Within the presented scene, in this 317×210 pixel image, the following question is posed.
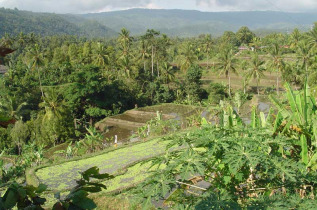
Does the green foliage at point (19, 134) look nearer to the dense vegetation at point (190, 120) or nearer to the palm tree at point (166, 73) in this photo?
the dense vegetation at point (190, 120)

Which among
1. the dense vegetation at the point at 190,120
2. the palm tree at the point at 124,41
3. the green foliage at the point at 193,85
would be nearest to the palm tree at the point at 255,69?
the dense vegetation at the point at 190,120

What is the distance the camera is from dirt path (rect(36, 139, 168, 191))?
8.46m

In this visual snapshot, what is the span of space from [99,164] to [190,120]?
5719mm

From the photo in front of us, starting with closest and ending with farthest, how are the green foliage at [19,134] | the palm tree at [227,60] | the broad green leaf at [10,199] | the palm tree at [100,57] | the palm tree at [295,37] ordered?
1. the broad green leaf at [10,199]
2. the green foliage at [19,134]
3. the palm tree at [227,60]
4. the palm tree at [100,57]
5. the palm tree at [295,37]

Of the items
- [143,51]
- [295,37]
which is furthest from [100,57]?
[295,37]

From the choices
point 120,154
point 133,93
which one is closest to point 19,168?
point 120,154

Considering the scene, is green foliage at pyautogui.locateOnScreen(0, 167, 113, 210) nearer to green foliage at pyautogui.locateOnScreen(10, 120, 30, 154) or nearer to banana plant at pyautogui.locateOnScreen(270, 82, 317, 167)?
banana plant at pyautogui.locateOnScreen(270, 82, 317, 167)

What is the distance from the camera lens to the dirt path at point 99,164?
8.46 m

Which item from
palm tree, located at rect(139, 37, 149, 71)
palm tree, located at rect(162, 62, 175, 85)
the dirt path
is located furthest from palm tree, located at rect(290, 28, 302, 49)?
the dirt path

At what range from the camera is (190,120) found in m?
14.0

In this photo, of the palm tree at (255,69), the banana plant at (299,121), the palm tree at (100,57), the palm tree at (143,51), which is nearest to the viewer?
the banana plant at (299,121)

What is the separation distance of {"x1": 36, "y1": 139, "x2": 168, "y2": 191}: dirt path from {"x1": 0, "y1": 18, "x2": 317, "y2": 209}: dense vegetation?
850 millimetres

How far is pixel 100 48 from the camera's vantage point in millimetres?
25109

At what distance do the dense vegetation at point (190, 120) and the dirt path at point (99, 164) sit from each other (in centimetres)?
85
